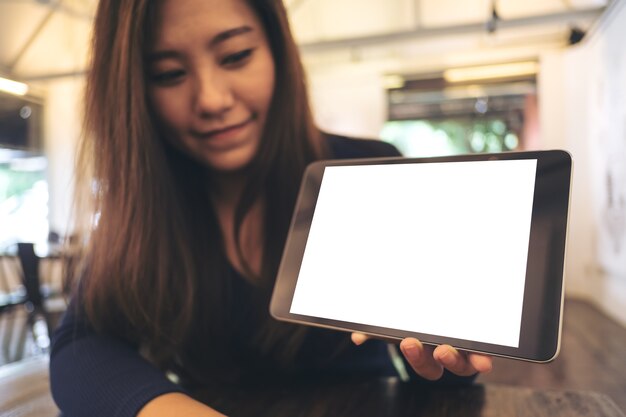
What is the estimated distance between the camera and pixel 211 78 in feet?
1.77

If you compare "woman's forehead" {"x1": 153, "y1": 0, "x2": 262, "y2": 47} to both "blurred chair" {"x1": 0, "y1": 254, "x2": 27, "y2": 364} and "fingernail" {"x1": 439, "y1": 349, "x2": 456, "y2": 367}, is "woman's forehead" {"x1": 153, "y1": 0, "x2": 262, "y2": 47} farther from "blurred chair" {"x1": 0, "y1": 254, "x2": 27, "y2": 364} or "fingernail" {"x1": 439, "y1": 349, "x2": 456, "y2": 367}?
"blurred chair" {"x1": 0, "y1": 254, "x2": 27, "y2": 364}

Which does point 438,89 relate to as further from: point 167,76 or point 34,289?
point 167,76

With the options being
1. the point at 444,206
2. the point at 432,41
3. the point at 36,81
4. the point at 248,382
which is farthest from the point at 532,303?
the point at 36,81

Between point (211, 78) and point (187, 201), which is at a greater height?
point (211, 78)

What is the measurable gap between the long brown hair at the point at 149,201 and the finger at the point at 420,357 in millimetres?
253

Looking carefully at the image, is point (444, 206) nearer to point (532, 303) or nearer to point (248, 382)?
point (532, 303)

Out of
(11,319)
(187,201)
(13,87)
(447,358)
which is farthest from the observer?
(13,87)

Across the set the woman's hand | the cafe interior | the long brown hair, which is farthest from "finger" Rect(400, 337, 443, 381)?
the cafe interior

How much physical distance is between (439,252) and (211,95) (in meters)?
0.33

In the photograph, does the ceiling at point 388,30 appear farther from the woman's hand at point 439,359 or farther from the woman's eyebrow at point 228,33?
the woman's hand at point 439,359

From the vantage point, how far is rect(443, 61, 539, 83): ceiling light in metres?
3.51

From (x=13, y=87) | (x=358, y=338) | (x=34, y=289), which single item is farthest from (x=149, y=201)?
(x=13, y=87)

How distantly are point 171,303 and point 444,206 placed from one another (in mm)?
371

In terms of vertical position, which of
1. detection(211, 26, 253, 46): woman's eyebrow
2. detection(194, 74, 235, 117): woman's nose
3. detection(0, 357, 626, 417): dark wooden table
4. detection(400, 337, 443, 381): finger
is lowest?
detection(0, 357, 626, 417): dark wooden table
